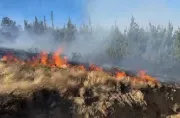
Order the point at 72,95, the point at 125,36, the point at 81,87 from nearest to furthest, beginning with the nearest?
the point at 72,95
the point at 81,87
the point at 125,36

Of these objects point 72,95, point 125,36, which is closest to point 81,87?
point 72,95

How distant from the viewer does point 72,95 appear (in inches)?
636

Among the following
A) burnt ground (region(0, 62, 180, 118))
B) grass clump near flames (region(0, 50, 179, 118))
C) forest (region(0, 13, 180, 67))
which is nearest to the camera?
burnt ground (region(0, 62, 180, 118))

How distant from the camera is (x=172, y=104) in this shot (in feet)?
67.3

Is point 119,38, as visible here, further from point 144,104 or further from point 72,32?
point 144,104

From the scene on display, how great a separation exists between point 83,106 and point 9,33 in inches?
5075

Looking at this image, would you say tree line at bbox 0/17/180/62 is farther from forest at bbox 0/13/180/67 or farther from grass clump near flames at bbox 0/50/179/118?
grass clump near flames at bbox 0/50/179/118

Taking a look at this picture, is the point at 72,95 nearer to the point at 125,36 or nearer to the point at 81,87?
the point at 81,87

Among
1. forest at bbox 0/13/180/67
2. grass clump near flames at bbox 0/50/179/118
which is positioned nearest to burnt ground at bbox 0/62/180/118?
grass clump near flames at bbox 0/50/179/118

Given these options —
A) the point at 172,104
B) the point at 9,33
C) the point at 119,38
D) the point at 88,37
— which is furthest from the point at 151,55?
the point at 172,104

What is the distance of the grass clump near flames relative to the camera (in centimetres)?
1590

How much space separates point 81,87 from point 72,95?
0.93 meters

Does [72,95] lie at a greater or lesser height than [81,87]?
lesser

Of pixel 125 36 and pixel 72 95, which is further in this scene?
pixel 125 36
